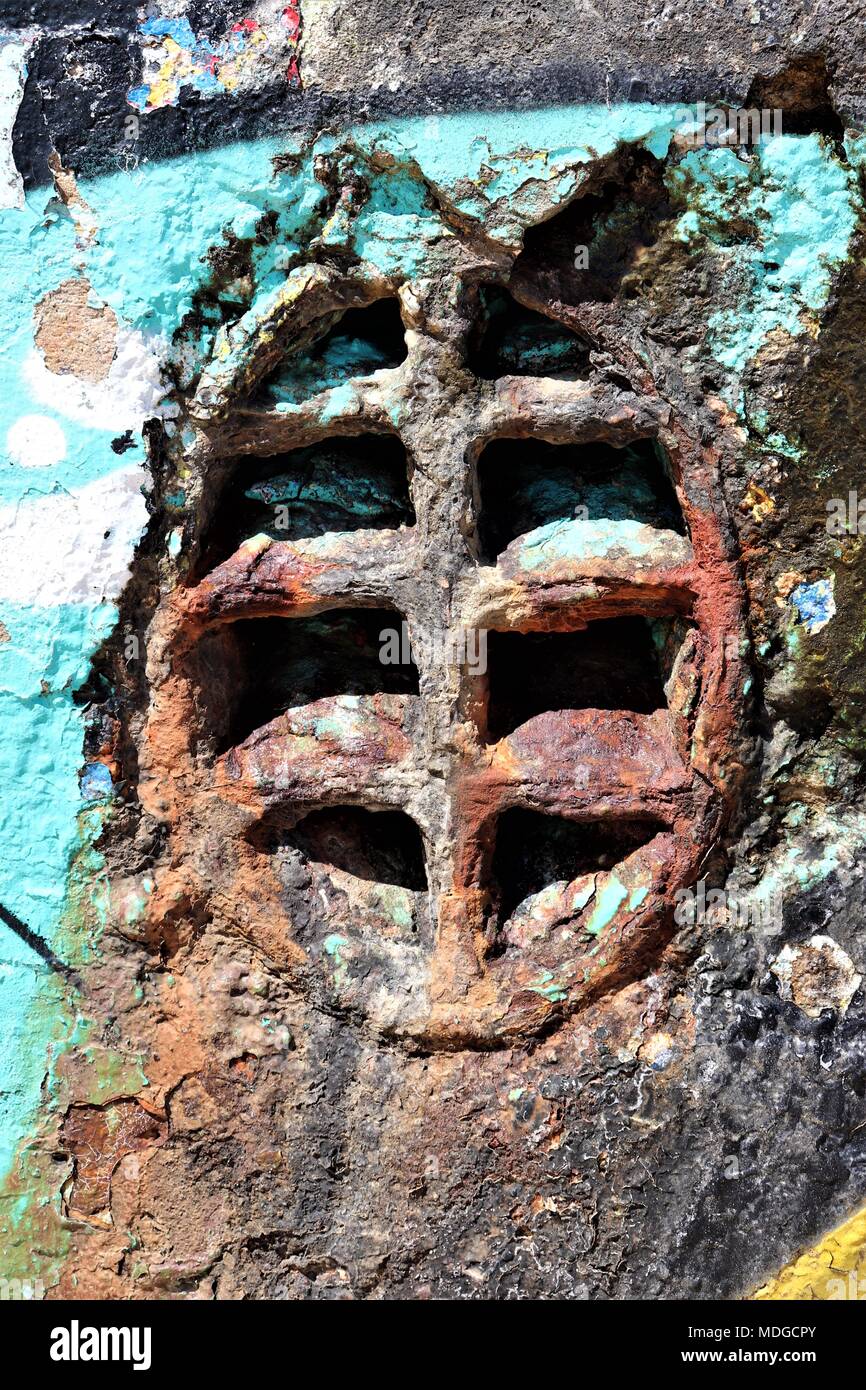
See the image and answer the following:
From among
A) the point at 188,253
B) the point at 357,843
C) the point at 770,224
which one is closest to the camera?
the point at 770,224

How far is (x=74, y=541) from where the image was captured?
149 cm

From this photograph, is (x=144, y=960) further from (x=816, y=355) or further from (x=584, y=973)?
(x=816, y=355)

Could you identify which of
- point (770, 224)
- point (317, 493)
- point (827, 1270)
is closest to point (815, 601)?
point (770, 224)

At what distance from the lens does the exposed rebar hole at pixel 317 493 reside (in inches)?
59.9

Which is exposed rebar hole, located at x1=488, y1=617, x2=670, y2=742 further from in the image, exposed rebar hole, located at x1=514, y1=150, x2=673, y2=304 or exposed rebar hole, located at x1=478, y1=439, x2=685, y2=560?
exposed rebar hole, located at x1=514, y1=150, x2=673, y2=304

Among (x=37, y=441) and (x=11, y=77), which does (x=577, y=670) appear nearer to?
(x=37, y=441)

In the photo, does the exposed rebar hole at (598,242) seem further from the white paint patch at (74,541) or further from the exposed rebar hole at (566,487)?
the white paint patch at (74,541)

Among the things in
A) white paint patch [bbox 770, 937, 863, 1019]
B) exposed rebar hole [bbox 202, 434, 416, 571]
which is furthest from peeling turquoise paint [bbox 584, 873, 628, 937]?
exposed rebar hole [bbox 202, 434, 416, 571]

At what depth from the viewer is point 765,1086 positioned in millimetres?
1425

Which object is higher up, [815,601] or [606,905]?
[815,601]

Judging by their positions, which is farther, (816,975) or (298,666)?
(298,666)

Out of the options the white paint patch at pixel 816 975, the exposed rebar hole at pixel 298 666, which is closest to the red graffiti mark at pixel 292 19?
the exposed rebar hole at pixel 298 666

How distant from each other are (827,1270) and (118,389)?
1.21 meters
